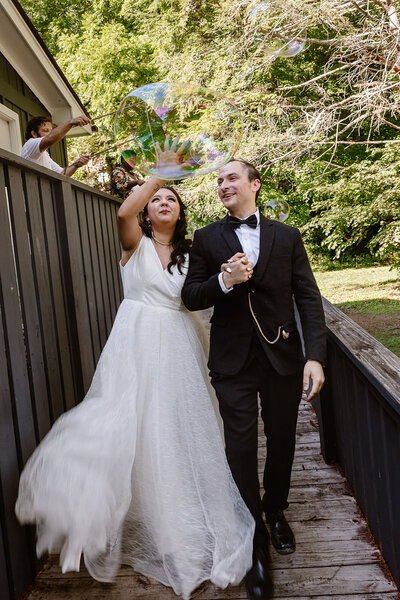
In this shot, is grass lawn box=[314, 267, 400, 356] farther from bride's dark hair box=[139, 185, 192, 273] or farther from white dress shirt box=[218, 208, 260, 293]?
white dress shirt box=[218, 208, 260, 293]

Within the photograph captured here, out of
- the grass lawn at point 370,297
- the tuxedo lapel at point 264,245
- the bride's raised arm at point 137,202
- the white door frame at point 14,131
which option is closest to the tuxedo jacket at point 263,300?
the tuxedo lapel at point 264,245

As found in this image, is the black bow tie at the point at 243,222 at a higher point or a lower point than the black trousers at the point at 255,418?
higher

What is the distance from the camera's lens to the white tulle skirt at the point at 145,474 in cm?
238

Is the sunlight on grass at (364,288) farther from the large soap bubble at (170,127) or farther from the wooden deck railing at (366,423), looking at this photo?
the large soap bubble at (170,127)

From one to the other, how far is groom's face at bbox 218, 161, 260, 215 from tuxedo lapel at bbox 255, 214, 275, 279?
15cm

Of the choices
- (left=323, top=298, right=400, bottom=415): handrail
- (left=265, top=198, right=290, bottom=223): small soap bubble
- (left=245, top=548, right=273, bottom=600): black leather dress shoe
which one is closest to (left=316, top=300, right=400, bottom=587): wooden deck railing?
(left=323, top=298, right=400, bottom=415): handrail

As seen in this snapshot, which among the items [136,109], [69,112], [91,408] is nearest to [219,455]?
[91,408]

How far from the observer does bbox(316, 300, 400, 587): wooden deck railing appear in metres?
2.29

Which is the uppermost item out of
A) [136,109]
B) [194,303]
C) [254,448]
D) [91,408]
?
[136,109]

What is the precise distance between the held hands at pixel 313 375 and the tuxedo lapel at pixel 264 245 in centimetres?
50

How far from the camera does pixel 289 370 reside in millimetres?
2670

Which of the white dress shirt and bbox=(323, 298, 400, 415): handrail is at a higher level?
the white dress shirt

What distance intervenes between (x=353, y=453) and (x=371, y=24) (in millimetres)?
11523

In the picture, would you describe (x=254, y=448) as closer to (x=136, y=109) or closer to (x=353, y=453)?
(x=353, y=453)
